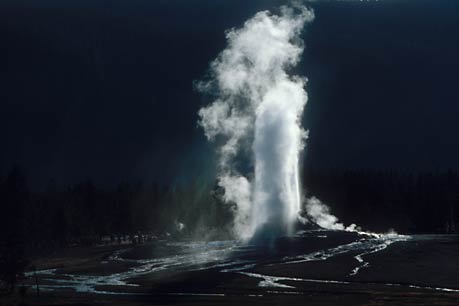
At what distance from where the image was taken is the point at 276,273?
13162 cm

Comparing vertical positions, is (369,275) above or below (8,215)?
below

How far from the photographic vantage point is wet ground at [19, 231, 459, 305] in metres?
107

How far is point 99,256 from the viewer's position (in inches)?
6781

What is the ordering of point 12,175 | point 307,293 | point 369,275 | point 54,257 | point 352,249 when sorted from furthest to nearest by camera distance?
point 54,257
point 352,249
point 12,175
point 369,275
point 307,293

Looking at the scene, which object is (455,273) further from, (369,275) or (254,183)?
(254,183)

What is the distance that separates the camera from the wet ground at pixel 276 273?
107438 millimetres

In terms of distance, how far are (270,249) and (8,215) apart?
49985 mm

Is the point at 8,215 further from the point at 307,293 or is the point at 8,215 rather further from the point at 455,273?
the point at 455,273

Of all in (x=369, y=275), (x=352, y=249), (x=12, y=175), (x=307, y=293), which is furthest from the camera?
(x=352, y=249)

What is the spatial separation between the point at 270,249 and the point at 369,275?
35399 millimetres

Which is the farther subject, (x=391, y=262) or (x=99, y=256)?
(x=99, y=256)

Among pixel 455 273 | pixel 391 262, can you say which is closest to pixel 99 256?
pixel 391 262

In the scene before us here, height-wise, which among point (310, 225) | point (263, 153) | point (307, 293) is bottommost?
point (307, 293)

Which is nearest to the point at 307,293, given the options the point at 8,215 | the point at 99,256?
the point at 8,215
